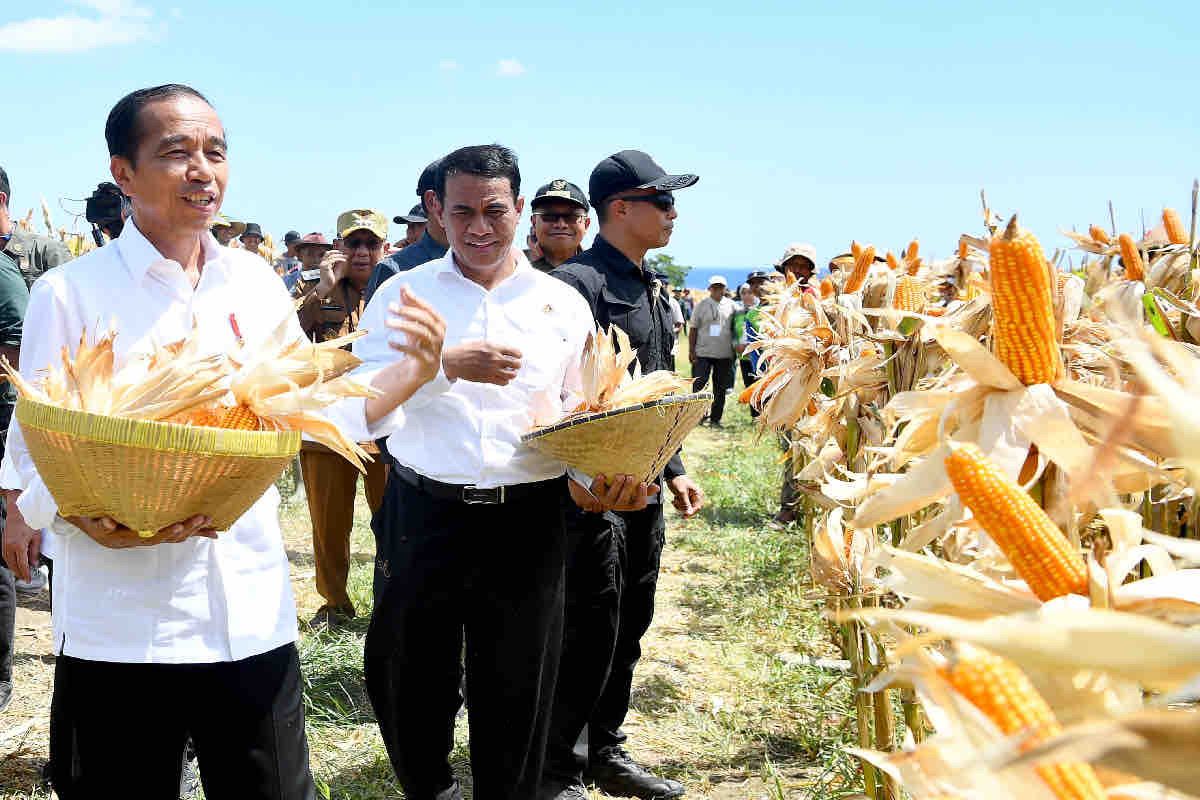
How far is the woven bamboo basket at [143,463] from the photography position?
1.78 m

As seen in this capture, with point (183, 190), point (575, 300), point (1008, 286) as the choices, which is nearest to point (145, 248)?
point (183, 190)

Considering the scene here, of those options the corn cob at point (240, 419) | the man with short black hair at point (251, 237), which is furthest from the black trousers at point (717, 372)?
the corn cob at point (240, 419)

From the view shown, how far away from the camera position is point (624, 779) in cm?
386

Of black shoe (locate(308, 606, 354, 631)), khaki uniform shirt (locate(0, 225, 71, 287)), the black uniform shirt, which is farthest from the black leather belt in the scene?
khaki uniform shirt (locate(0, 225, 71, 287))

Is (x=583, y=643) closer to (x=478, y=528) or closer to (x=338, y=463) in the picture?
(x=478, y=528)

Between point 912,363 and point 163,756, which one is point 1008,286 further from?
point 163,756

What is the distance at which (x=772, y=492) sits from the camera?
9.61 m

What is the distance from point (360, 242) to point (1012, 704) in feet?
18.1

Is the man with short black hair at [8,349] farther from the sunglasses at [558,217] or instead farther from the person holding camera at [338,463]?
the sunglasses at [558,217]

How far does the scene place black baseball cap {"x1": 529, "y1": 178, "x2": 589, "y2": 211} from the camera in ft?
16.5

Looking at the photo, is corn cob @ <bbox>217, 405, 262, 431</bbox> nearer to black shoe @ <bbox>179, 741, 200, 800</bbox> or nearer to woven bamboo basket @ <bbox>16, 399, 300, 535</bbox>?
woven bamboo basket @ <bbox>16, 399, 300, 535</bbox>

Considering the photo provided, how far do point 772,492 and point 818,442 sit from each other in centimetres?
574

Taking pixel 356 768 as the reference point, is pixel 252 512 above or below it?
above

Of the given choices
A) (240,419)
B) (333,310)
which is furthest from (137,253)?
(333,310)
